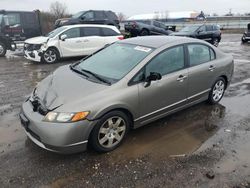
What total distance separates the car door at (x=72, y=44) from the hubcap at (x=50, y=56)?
0.39 meters

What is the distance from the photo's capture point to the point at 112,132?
3756 millimetres

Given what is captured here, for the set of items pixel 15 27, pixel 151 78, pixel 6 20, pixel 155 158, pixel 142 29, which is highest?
pixel 6 20

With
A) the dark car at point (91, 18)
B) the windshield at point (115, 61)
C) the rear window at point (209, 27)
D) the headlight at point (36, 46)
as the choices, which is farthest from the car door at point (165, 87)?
the dark car at point (91, 18)

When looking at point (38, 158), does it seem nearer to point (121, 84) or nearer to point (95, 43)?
point (121, 84)

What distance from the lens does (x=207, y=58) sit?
204 inches

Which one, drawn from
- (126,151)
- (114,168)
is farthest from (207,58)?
(114,168)

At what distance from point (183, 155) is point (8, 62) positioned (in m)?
9.76

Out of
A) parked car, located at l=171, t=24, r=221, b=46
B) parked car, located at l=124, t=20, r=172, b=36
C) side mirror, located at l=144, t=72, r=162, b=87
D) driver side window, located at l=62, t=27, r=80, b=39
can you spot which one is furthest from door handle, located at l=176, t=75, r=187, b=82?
parked car, located at l=124, t=20, r=172, b=36

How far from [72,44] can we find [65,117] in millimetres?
8282

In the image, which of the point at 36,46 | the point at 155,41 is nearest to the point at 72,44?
the point at 36,46

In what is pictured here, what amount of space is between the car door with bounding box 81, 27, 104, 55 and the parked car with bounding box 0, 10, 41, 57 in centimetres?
435

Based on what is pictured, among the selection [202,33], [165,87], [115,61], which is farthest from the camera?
[202,33]

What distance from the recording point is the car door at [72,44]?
10930mm

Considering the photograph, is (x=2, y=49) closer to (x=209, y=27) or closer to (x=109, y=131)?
(x=109, y=131)
